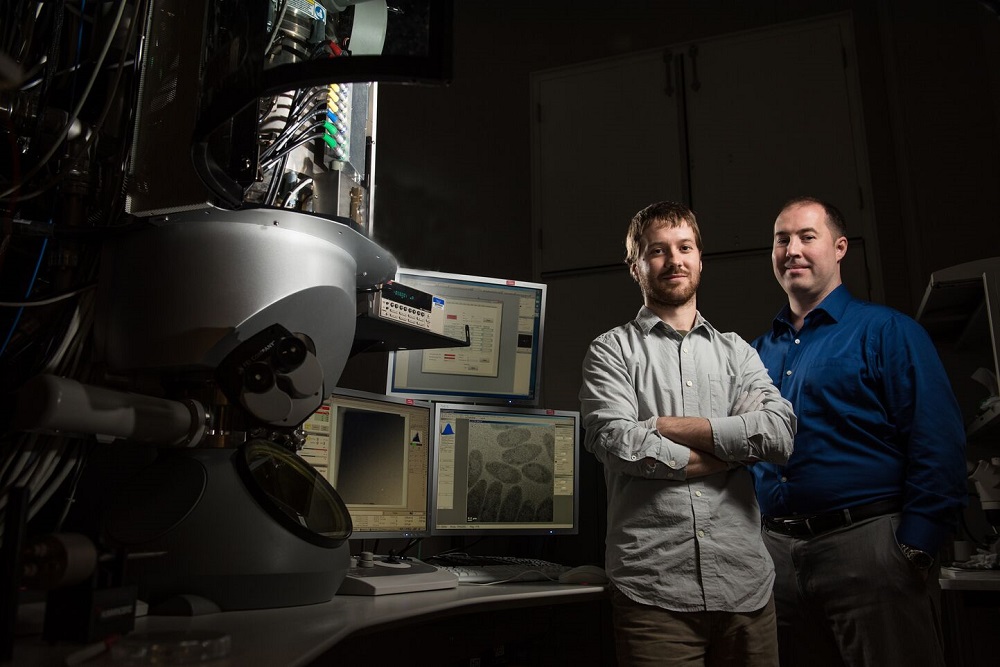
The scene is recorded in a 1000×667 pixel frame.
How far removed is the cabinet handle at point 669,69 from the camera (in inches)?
108

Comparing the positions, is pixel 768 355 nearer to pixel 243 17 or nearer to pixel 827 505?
pixel 827 505

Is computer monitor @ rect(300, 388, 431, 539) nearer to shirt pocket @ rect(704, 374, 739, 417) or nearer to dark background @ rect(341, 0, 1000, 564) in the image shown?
dark background @ rect(341, 0, 1000, 564)

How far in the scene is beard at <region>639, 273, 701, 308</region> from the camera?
166 centimetres

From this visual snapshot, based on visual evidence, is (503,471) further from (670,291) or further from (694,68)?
(694,68)

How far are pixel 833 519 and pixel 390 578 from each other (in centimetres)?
100

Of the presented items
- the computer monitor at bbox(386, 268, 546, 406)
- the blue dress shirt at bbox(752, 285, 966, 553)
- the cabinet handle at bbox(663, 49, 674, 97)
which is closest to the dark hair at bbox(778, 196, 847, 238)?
the blue dress shirt at bbox(752, 285, 966, 553)

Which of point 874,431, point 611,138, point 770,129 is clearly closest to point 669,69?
point 611,138

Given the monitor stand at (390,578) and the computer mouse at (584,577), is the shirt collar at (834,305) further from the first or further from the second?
the monitor stand at (390,578)

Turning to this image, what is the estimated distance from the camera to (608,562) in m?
1.51

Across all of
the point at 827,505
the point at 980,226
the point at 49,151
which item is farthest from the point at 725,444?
the point at 980,226

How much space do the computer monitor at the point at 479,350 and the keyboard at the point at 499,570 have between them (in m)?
0.41

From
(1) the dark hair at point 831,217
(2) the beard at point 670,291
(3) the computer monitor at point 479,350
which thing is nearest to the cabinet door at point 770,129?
(1) the dark hair at point 831,217

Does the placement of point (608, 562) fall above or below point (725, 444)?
below

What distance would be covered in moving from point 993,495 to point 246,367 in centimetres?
190
